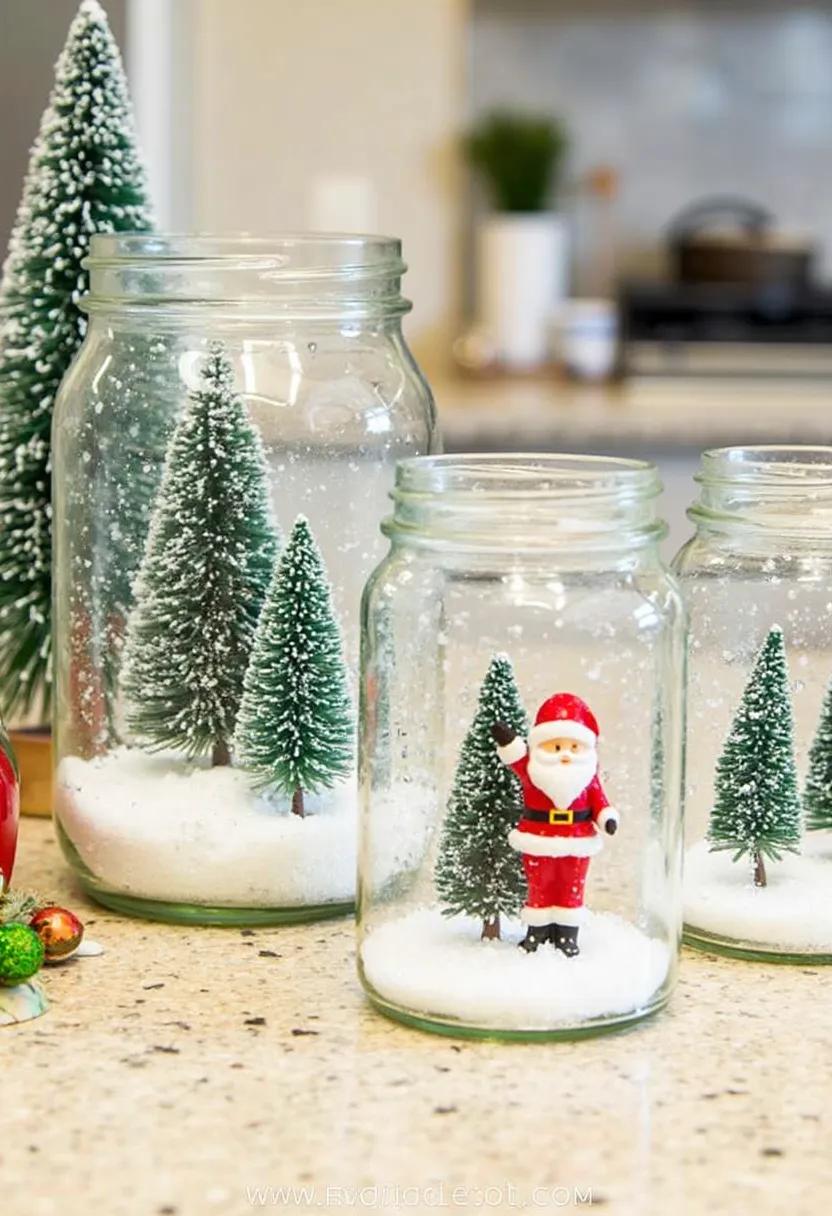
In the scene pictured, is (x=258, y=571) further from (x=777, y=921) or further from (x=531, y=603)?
(x=777, y=921)

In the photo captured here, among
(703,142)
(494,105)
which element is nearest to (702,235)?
(703,142)

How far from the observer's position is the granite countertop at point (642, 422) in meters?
2.52

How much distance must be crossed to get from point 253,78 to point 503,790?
2565 millimetres

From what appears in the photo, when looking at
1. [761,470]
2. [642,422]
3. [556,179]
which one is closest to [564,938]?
[761,470]

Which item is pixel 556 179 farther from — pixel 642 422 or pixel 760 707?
pixel 760 707

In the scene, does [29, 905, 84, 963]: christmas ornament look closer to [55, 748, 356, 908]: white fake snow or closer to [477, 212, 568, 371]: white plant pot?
[55, 748, 356, 908]: white fake snow

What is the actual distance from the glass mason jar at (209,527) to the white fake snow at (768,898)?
0.16 metres

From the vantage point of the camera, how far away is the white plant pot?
10.3 feet

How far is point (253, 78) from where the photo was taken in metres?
3.07

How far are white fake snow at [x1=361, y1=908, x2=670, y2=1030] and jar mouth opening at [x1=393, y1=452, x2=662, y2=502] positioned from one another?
0.17m

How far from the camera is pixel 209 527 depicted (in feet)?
2.77

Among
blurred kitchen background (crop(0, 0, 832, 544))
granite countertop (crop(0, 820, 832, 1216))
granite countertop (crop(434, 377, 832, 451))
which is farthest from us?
blurred kitchen background (crop(0, 0, 832, 544))

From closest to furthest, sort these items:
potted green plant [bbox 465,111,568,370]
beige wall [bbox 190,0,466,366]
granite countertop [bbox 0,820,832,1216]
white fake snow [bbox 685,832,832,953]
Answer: granite countertop [bbox 0,820,832,1216] → white fake snow [bbox 685,832,832,953] → beige wall [bbox 190,0,466,366] → potted green plant [bbox 465,111,568,370]

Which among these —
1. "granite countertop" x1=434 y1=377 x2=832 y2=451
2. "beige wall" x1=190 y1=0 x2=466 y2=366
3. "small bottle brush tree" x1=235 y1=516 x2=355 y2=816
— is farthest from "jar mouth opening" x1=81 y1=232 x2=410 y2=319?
"beige wall" x1=190 y1=0 x2=466 y2=366
